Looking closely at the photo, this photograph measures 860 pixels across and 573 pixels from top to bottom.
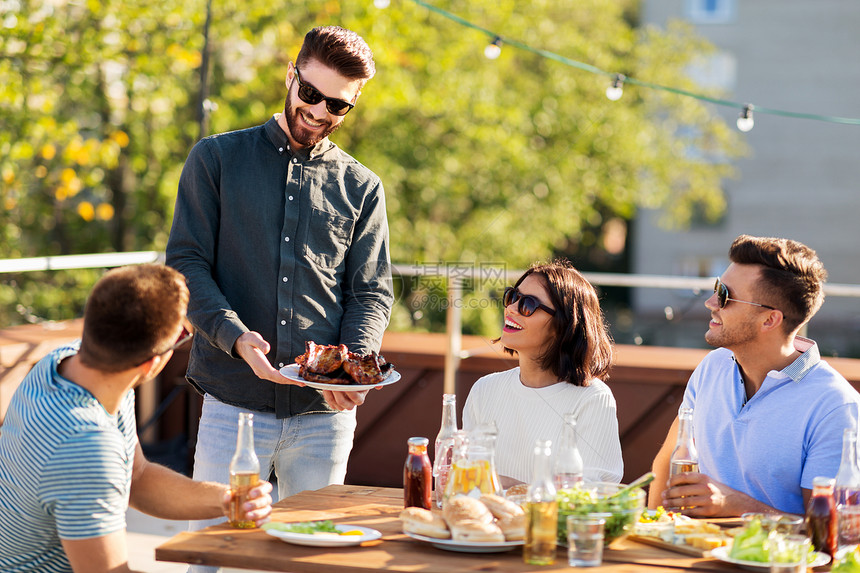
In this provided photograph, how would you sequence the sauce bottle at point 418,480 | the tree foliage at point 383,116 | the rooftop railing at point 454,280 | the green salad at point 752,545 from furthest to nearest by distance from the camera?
the tree foliage at point 383,116 < the rooftop railing at point 454,280 < the sauce bottle at point 418,480 < the green salad at point 752,545

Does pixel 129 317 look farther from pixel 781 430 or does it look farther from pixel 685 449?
pixel 781 430

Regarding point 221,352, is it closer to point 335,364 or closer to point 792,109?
point 335,364

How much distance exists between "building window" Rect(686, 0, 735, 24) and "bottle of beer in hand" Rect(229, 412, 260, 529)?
21.3 m

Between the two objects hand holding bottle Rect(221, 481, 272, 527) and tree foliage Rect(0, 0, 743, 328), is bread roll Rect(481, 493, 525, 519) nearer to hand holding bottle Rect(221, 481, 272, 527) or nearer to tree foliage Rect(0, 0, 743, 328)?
hand holding bottle Rect(221, 481, 272, 527)

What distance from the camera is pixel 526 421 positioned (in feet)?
8.73

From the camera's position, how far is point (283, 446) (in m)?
2.58

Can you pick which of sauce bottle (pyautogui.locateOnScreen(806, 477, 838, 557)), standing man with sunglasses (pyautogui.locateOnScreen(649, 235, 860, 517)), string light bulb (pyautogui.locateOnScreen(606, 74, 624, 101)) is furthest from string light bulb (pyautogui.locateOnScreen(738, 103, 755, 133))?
sauce bottle (pyautogui.locateOnScreen(806, 477, 838, 557))

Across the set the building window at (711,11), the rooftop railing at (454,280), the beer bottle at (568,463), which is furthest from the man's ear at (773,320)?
the building window at (711,11)

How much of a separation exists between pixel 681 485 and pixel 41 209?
831 cm

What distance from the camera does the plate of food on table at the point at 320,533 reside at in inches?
71.8

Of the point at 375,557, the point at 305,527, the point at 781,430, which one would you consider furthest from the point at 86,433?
the point at 781,430

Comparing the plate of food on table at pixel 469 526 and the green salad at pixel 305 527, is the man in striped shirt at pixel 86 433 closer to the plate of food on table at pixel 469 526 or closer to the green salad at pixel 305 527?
the green salad at pixel 305 527

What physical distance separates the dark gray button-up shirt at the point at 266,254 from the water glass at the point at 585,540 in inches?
39.9

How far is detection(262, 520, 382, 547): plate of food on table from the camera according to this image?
1824 mm
